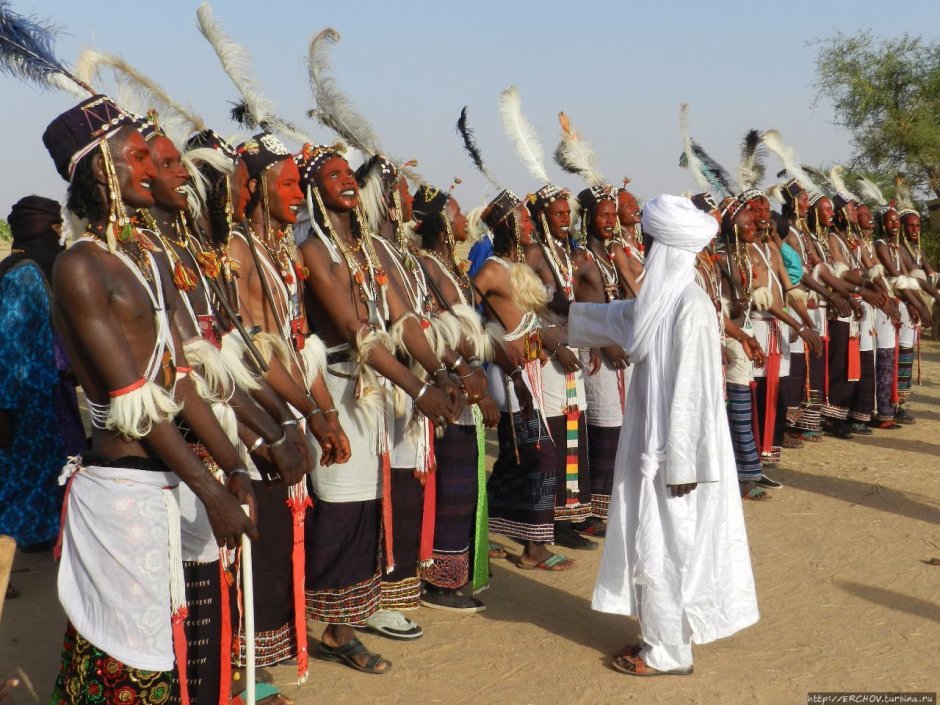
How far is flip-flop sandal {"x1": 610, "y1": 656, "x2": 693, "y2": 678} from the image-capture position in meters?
4.47

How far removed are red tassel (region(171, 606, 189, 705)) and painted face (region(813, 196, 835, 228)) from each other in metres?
8.90

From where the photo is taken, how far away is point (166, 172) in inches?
130

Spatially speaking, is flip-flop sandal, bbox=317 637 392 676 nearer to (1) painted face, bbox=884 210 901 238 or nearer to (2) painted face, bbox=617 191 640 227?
(2) painted face, bbox=617 191 640 227

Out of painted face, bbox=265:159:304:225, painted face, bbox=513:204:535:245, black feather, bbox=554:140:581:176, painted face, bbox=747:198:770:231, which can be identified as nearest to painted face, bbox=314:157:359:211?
painted face, bbox=265:159:304:225

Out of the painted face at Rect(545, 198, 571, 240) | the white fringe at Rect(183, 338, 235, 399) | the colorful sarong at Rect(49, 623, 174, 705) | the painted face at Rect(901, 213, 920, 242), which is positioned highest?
the painted face at Rect(901, 213, 920, 242)

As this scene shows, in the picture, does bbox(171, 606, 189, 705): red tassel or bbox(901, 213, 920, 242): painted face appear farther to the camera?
bbox(901, 213, 920, 242): painted face

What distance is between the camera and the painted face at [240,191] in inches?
166

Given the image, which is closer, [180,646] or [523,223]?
[180,646]

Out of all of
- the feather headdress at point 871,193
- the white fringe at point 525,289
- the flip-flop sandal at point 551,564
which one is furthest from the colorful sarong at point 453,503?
the feather headdress at point 871,193

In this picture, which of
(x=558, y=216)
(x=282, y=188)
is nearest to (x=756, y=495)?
(x=558, y=216)

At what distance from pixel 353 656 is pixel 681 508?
163 centimetres

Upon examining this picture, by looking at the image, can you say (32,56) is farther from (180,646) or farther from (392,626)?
(392,626)

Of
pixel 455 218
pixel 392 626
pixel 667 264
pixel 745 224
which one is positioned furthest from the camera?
pixel 745 224

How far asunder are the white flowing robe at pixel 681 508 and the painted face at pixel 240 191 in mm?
1856
